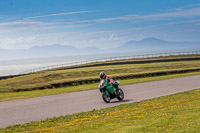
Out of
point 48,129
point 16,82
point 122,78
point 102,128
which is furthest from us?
point 122,78

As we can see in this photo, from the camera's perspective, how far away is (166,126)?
9703mm

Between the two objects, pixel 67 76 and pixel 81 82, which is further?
pixel 67 76

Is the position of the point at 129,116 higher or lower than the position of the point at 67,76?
lower

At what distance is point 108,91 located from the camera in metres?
19.2

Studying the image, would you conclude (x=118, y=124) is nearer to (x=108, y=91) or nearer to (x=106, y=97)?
(x=106, y=97)

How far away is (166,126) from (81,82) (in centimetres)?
2605

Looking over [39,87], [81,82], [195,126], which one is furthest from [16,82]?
[195,126]

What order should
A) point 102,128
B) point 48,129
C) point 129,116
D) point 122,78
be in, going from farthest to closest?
point 122,78 → point 129,116 → point 48,129 → point 102,128

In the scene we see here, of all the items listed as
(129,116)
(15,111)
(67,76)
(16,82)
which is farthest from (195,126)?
(67,76)

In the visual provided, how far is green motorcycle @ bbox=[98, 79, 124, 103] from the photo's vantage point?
1878 cm

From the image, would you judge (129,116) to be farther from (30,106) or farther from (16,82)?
(16,82)

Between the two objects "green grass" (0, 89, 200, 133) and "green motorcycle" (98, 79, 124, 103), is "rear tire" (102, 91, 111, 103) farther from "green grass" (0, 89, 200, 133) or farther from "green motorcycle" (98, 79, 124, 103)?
"green grass" (0, 89, 200, 133)

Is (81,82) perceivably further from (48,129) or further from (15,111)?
(48,129)

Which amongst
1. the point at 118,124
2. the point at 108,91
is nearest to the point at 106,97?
the point at 108,91
